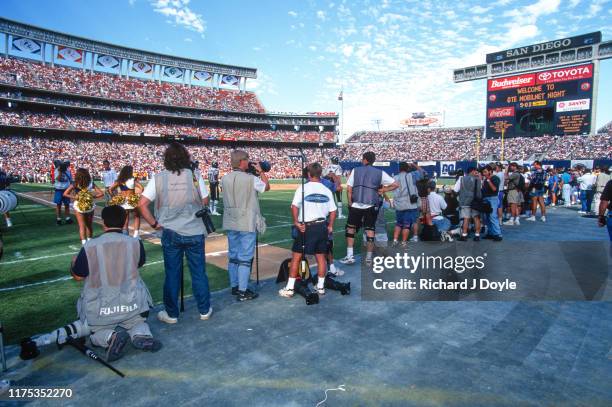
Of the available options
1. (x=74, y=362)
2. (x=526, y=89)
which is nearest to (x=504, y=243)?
(x=74, y=362)

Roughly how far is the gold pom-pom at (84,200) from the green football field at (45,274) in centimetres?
111

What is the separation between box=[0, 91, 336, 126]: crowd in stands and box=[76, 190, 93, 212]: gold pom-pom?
164 feet

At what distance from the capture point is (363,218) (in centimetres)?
701

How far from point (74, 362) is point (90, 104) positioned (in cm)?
5897

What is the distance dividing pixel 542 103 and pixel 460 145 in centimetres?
2032

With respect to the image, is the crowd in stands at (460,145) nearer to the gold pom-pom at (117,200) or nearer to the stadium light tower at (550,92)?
the stadium light tower at (550,92)

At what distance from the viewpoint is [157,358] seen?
139 inches

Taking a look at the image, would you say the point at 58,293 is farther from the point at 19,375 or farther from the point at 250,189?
the point at 250,189

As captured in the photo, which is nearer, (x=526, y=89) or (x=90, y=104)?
(x=526, y=89)

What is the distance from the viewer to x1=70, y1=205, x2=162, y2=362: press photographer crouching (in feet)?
11.5

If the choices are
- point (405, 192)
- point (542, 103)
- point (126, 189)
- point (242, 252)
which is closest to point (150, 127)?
point (542, 103)

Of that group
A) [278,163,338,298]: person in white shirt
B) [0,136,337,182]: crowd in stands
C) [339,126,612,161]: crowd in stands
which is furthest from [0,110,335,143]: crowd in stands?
[278,163,338,298]: person in white shirt

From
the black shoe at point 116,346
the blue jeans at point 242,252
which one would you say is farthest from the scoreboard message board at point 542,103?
the black shoe at point 116,346

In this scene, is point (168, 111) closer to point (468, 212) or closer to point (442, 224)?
point (442, 224)
